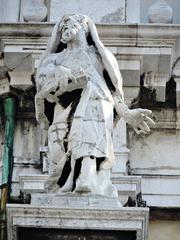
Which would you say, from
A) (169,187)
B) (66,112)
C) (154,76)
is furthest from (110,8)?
(66,112)

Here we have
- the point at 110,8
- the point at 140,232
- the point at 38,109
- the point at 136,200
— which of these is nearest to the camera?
the point at 140,232

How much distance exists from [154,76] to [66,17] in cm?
200

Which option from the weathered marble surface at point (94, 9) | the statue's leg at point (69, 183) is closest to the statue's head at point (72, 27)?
the statue's leg at point (69, 183)

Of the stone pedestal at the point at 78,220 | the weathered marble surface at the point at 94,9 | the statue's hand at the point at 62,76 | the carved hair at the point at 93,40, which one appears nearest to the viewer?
the stone pedestal at the point at 78,220

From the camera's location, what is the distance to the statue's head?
13.3 meters

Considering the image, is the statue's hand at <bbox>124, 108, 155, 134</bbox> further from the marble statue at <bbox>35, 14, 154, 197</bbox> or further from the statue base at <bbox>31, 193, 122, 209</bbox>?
the statue base at <bbox>31, 193, 122, 209</bbox>

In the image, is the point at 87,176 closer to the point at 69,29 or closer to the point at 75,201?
the point at 75,201

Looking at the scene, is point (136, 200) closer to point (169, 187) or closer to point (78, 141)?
point (169, 187)

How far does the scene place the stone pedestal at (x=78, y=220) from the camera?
12.3m

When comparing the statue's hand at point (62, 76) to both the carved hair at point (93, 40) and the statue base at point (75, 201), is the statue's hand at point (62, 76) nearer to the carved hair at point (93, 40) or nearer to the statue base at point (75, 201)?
the carved hair at point (93, 40)

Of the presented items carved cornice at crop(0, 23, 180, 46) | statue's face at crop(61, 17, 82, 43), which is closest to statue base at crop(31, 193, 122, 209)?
statue's face at crop(61, 17, 82, 43)

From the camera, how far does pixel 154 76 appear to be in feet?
49.8

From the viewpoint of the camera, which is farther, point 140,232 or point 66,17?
point 66,17

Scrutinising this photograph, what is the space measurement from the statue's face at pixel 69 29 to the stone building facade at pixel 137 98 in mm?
1686
